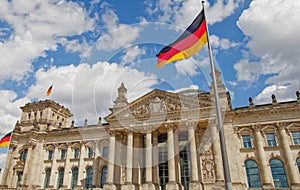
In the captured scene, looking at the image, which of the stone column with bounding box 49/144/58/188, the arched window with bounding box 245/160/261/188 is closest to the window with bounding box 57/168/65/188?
the stone column with bounding box 49/144/58/188

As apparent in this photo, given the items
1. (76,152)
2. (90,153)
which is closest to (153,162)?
(90,153)

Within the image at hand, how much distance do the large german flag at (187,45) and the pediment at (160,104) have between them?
61.5 feet

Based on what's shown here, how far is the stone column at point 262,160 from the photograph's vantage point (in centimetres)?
3209

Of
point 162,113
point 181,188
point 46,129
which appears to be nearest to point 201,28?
point 162,113

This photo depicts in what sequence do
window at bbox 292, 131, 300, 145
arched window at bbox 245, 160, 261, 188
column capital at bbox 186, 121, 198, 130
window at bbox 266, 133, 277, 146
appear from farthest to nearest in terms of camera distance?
column capital at bbox 186, 121, 198, 130
window at bbox 266, 133, 277, 146
window at bbox 292, 131, 300, 145
arched window at bbox 245, 160, 261, 188

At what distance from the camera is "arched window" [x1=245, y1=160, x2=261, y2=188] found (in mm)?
33191

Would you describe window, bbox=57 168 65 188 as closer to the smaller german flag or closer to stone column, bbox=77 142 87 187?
stone column, bbox=77 142 87 187

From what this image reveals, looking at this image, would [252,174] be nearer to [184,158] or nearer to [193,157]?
[193,157]

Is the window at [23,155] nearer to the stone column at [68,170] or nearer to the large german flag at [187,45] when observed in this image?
the stone column at [68,170]

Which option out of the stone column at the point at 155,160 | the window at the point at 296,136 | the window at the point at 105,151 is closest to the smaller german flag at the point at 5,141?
the window at the point at 105,151

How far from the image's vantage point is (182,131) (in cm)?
3847

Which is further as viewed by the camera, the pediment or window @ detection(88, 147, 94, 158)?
window @ detection(88, 147, 94, 158)

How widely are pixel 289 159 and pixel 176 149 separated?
15.3m

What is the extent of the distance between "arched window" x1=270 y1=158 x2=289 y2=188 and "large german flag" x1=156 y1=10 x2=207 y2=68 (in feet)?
84.0
